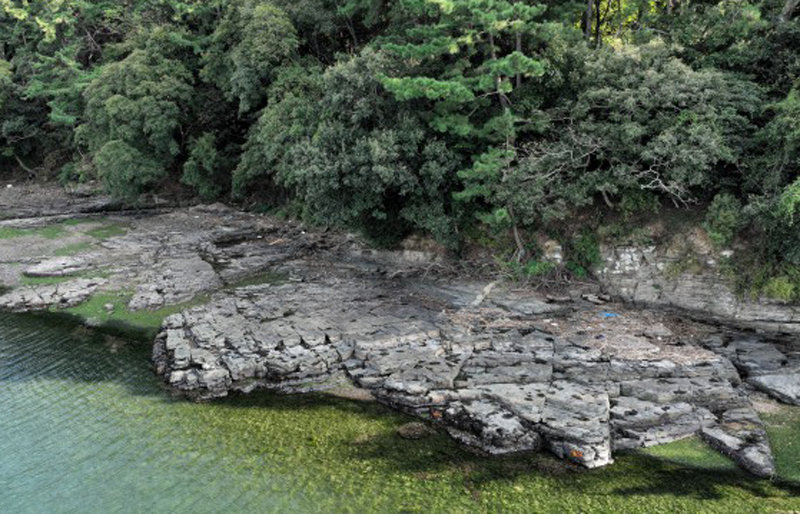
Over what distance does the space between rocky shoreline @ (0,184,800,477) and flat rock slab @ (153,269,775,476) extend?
0.04m

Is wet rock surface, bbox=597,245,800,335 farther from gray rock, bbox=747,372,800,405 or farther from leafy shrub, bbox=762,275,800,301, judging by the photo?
gray rock, bbox=747,372,800,405

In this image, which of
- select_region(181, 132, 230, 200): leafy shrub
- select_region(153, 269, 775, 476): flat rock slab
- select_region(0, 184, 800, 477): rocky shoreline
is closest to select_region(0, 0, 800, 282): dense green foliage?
select_region(0, 184, 800, 477): rocky shoreline

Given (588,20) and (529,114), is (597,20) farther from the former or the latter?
(529,114)

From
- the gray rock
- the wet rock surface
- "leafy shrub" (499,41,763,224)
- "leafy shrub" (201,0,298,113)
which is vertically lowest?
the gray rock

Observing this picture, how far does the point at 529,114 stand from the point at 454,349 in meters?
9.08

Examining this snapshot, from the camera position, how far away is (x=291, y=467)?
10.9 metres

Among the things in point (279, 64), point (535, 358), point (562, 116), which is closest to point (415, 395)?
Answer: point (535, 358)

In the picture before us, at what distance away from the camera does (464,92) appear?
16.8 meters

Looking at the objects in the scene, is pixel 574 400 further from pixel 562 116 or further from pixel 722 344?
pixel 562 116

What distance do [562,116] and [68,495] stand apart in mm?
17236

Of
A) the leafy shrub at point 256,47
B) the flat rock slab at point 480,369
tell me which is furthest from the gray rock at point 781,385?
the leafy shrub at point 256,47

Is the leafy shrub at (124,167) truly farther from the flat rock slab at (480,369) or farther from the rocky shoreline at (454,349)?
the flat rock slab at (480,369)

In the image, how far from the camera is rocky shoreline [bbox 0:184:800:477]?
38.7 feet

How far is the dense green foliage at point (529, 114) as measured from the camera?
1577 cm
